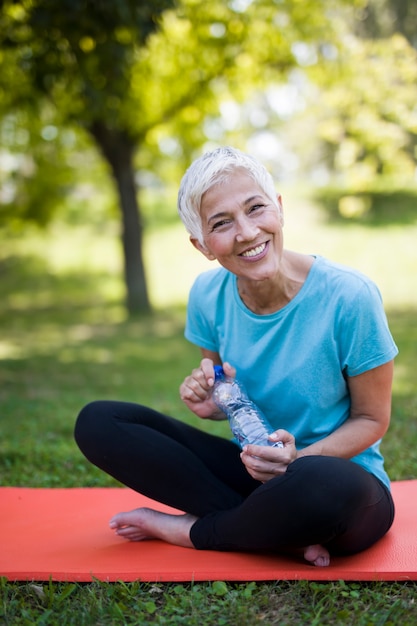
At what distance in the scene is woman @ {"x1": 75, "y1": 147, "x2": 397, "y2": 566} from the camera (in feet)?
7.30

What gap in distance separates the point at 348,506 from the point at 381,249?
14255mm

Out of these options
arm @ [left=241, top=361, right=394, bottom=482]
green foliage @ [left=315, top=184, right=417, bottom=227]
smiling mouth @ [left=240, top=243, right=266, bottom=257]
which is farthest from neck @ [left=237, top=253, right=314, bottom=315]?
green foliage @ [left=315, top=184, right=417, bottom=227]

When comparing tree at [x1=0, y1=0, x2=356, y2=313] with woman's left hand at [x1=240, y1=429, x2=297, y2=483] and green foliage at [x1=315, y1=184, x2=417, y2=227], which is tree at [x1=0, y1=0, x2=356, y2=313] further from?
woman's left hand at [x1=240, y1=429, x2=297, y2=483]

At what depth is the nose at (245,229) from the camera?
2.40m

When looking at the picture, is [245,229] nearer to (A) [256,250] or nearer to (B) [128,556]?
(A) [256,250]

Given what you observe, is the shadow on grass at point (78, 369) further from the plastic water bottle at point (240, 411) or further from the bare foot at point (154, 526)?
the plastic water bottle at point (240, 411)

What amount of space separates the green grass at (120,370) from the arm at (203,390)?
0.58 m

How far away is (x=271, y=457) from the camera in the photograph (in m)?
2.26

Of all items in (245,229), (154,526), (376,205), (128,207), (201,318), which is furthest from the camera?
(376,205)

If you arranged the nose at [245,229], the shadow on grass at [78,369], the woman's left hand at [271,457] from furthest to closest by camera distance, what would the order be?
the shadow on grass at [78,369], the nose at [245,229], the woman's left hand at [271,457]

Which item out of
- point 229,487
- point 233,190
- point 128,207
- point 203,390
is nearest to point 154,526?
point 229,487

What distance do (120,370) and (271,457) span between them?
6000 mm

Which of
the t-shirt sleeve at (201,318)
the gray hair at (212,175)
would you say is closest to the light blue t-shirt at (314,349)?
the t-shirt sleeve at (201,318)

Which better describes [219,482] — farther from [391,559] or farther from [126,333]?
[126,333]
